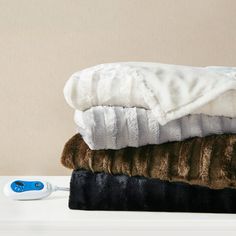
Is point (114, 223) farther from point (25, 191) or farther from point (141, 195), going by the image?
point (25, 191)

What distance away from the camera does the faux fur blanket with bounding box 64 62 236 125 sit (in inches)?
32.4

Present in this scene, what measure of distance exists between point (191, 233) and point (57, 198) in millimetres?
270

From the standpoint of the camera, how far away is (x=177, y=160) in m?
0.84

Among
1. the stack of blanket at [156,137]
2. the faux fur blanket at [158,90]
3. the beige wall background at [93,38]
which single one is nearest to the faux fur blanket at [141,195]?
the stack of blanket at [156,137]

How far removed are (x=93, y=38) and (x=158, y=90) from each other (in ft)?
1.70

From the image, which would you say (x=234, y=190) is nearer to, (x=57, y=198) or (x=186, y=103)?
(x=186, y=103)

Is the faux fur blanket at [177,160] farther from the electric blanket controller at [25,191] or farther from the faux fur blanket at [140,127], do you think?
the electric blanket controller at [25,191]

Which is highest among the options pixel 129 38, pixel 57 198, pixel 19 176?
pixel 129 38

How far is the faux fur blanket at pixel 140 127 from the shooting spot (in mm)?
842

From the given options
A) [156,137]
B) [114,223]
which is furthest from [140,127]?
[114,223]

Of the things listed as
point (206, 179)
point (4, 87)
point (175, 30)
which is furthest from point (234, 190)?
point (4, 87)

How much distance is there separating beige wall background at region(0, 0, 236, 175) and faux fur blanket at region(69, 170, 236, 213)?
0.49 m

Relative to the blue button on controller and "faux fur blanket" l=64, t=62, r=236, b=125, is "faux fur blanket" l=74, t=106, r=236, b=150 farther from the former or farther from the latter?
the blue button on controller

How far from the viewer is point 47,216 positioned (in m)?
0.87
